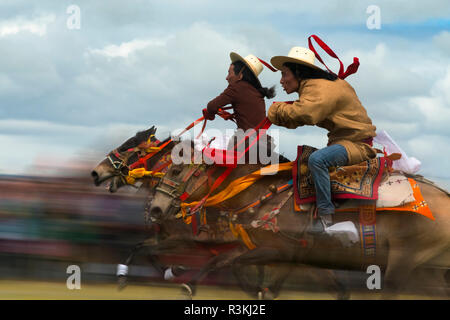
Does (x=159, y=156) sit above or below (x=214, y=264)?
above

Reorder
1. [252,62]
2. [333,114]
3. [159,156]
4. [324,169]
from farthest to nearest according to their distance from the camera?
[159,156] → [252,62] → [333,114] → [324,169]

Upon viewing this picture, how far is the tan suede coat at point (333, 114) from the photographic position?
21.2 feet

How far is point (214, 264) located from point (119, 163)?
212 cm

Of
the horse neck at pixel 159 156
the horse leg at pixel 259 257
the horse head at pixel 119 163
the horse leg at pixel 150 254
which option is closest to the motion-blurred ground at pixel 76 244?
the horse leg at pixel 150 254

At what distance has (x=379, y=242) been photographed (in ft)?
22.0

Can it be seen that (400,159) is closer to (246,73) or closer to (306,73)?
(306,73)

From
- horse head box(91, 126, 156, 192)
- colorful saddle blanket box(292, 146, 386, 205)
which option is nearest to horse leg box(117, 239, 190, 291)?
horse head box(91, 126, 156, 192)

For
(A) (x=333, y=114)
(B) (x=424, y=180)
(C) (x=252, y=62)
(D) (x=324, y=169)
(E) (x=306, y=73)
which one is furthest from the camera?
(C) (x=252, y=62)

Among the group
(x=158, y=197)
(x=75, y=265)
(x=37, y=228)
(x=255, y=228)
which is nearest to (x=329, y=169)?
(x=255, y=228)

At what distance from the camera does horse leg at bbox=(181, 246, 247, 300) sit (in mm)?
7035

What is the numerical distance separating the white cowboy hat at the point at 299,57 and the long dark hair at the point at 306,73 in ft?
0.22

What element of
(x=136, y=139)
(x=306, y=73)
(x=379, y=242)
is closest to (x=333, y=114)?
(x=306, y=73)

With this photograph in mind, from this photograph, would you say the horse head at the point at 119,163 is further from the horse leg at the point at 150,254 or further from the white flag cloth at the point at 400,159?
the white flag cloth at the point at 400,159
